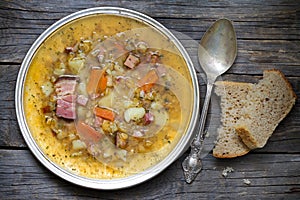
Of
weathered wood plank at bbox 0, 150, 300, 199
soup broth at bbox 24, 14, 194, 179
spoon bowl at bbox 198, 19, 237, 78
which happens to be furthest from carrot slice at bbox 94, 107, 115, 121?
spoon bowl at bbox 198, 19, 237, 78

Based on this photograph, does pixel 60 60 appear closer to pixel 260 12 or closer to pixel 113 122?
pixel 113 122

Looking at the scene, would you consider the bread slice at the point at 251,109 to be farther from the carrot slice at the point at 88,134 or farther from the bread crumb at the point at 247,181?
the carrot slice at the point at 88,134

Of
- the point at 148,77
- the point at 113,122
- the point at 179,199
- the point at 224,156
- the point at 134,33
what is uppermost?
the point at 134,33

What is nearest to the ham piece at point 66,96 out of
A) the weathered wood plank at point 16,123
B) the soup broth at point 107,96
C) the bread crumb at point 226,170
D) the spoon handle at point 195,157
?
the soup broth at point 107,96

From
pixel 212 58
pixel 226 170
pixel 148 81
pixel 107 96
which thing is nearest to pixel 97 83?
pixel 107 96

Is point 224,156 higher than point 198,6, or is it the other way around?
point 198,6

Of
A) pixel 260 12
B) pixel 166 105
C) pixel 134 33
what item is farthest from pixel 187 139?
pixel 260 12

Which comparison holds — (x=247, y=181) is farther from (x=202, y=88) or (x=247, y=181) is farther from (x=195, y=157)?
(x=202, y=88)
